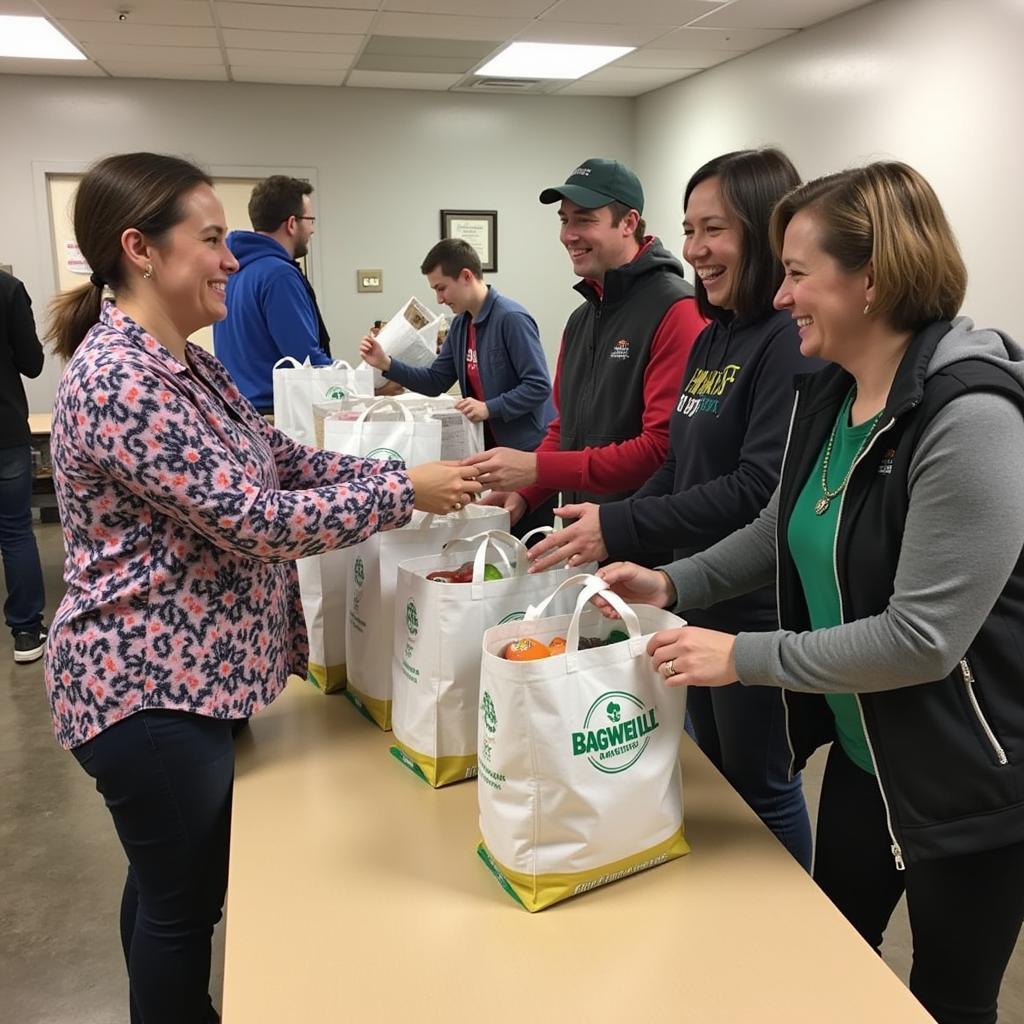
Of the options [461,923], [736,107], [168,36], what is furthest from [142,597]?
[736,107]

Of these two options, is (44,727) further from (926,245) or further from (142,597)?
(926,245)

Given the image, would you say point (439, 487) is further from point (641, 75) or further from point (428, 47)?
point (641, 75)

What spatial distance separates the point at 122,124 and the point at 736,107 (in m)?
4.19

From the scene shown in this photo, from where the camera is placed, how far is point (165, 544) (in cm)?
126

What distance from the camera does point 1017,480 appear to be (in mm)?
967

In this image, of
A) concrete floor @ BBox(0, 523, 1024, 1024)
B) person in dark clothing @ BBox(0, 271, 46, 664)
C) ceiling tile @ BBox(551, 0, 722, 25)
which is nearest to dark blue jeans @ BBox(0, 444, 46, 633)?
person in dark clothing @ BBox(0, 271, 46, 664)

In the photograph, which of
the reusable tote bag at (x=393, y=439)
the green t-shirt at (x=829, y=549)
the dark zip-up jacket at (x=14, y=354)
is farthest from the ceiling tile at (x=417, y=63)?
the green t-shirt at (x=829, y=549)

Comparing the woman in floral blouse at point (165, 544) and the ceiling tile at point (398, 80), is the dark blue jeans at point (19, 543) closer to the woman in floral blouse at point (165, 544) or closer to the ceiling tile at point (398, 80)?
the woman in floral blouse at point (165, 544)

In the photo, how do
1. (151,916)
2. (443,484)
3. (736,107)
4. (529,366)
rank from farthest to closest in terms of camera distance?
(736,107) → (529,366) → (443,484) → (151,916)

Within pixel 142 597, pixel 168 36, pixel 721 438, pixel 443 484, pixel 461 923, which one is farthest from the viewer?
pixel 168 36

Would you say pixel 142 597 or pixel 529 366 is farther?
pixel 529 366

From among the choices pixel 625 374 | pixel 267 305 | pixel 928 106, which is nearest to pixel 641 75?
pixel 928 106

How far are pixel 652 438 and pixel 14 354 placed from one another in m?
3.09

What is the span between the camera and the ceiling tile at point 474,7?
452cm
